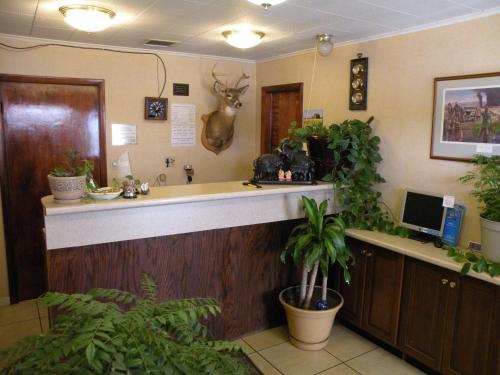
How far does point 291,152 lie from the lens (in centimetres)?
327

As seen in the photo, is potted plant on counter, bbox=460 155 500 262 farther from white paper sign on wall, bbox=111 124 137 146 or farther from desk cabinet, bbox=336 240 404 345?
white paper sign on wall, bbox=111 124 137 146

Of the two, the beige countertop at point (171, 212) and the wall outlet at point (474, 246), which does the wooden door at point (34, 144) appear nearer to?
the beige countertop at point (171, 212)

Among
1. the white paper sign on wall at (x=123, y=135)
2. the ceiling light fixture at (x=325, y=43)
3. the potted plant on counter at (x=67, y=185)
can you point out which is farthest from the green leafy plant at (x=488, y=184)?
the white paper sign on wall at (x=123, y=135)

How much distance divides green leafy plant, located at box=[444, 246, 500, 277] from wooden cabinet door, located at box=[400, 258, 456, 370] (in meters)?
0.12

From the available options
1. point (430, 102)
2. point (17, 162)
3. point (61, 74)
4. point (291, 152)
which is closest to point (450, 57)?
point (430, 102)

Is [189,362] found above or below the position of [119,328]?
below

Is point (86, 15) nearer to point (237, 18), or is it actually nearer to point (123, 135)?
point (237, 18)

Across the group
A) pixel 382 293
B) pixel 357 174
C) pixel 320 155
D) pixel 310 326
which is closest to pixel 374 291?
pixel 382 293

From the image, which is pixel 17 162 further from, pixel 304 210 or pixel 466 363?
pixel 466 363

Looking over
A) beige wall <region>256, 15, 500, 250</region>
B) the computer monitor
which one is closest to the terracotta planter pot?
the computer monitor

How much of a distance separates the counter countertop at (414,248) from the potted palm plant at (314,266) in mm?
205

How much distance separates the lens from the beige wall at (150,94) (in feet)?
11.8

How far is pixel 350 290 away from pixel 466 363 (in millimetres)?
960

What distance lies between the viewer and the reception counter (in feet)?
7.76
